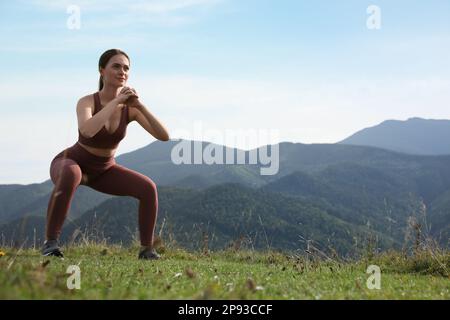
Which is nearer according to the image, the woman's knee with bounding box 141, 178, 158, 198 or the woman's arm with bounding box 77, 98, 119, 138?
the woman's arm with bounding box 77, 98, 119, 138

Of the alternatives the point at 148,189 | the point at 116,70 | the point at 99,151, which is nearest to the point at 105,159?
the point at 99,151

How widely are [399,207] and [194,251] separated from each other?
182m

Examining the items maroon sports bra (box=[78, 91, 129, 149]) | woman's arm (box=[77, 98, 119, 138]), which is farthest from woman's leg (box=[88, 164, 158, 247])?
woman's arm (box=[77, 98, 119, 138])

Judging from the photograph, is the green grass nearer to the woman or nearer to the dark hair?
the woman

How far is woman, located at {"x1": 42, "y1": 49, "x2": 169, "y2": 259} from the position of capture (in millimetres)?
6758

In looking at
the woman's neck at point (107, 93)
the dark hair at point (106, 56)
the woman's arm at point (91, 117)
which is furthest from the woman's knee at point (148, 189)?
the dark hair at point (106, 56)

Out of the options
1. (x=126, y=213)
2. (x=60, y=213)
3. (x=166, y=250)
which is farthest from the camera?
(x=126, y=213)

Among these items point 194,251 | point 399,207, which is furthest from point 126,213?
point 194,251

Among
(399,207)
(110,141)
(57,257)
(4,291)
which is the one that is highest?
(110,141)

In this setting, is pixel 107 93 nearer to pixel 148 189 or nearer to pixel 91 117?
pixel 91 117

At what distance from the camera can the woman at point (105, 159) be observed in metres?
6.76

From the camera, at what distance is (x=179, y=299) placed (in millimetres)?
3264

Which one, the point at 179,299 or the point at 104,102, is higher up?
the point at 104,102
